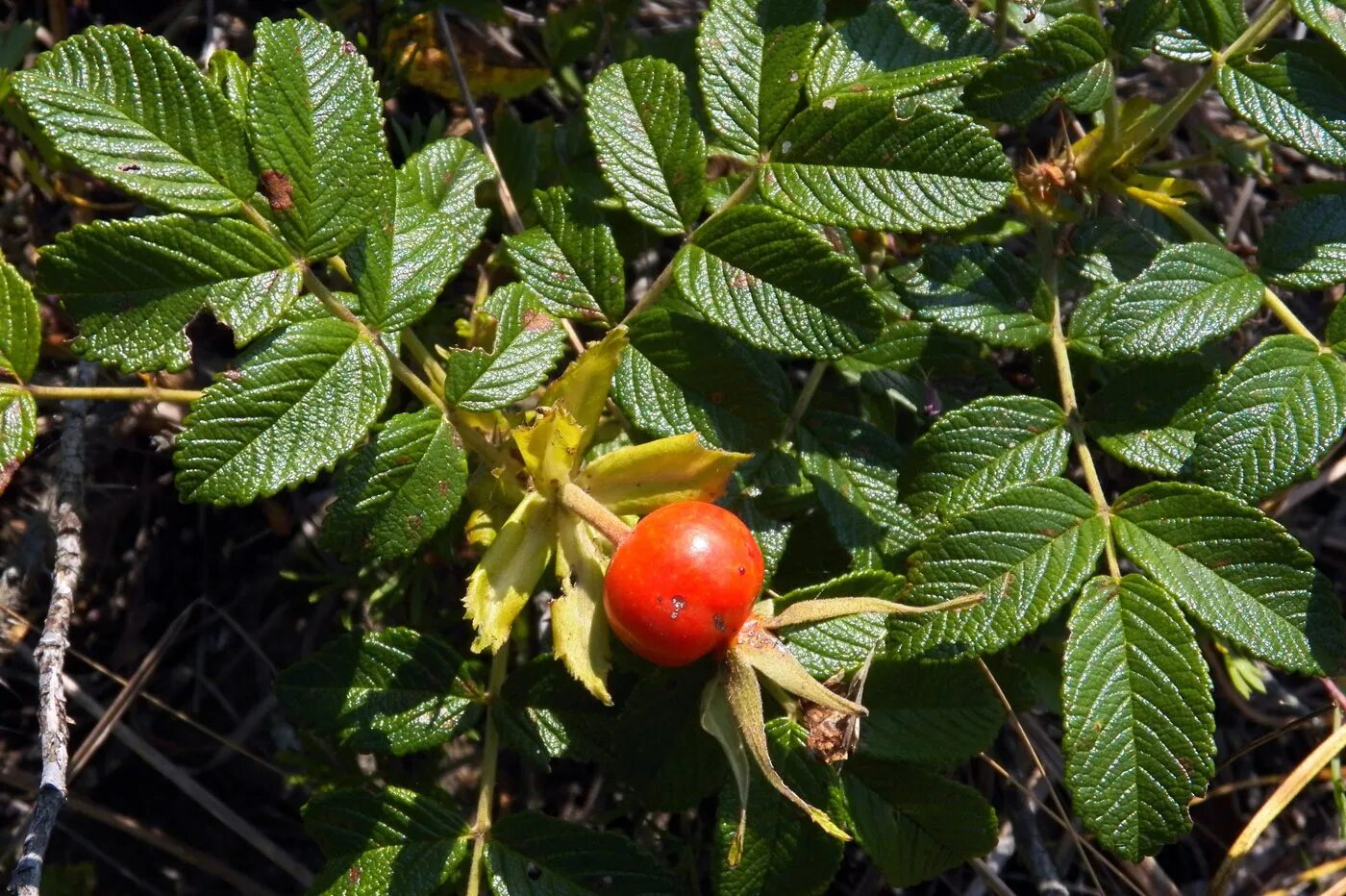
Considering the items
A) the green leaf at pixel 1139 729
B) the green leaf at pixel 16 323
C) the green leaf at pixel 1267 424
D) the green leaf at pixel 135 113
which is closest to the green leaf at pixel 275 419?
the green leaf at pixel 135 113

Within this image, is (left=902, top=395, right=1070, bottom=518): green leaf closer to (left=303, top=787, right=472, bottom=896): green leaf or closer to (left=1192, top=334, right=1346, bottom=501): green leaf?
(left=1192, top=334, right=1346, bottom=501): green leaf

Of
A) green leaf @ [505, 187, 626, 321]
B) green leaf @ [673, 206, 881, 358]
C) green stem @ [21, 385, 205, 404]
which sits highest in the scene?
green leaf @ [673, 206, 881, 358]

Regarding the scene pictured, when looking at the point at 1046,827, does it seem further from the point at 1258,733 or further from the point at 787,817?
the point at 787,817

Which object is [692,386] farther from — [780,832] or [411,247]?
[780,832]

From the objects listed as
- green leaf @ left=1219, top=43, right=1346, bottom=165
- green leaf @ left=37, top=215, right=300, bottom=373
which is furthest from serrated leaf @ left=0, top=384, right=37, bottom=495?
green leaf @ left=1219, top=43, right=1346, bottom=165

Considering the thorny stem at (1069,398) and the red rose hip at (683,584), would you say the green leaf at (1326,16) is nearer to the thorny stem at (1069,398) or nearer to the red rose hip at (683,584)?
the thorny stem at (1069,398)
